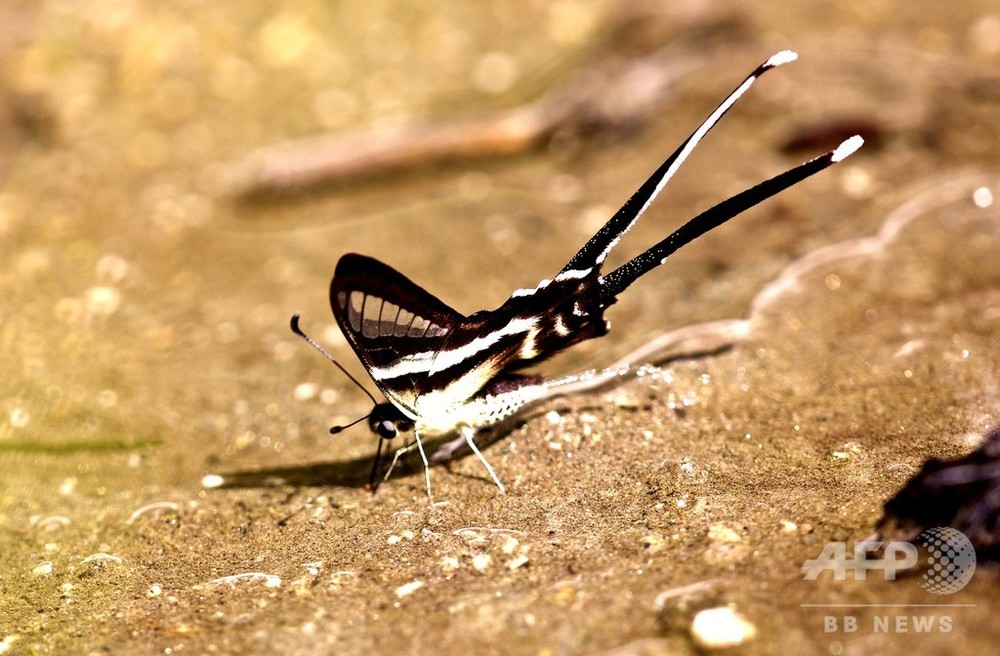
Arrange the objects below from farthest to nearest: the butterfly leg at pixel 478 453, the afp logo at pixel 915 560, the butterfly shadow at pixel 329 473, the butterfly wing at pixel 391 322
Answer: the butterfly shadow at pixel 329 473 < the butterfly leg at pixel 478 453 < the butterfly wing at pixel 391 322 < the afp logo at pixel 915 560

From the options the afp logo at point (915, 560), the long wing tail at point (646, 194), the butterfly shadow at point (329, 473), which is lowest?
the afp logo at point (915, 560)

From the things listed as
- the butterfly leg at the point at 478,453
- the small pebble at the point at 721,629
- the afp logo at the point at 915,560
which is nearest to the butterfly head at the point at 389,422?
the butterfly leg at the point at 478,453

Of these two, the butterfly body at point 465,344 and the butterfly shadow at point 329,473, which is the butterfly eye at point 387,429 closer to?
the butterfly body at point 465,344

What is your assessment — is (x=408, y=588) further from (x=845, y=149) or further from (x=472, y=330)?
(x=845, y=149)

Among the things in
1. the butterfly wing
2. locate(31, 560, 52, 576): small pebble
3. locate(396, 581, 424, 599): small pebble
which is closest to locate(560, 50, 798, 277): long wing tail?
the butterfly wing

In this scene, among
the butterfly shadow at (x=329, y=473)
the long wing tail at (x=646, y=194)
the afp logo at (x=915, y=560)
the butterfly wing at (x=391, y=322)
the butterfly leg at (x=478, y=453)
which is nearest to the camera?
the afp logo at (x=915, y=560)

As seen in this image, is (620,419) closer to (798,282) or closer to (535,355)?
(535,355)
